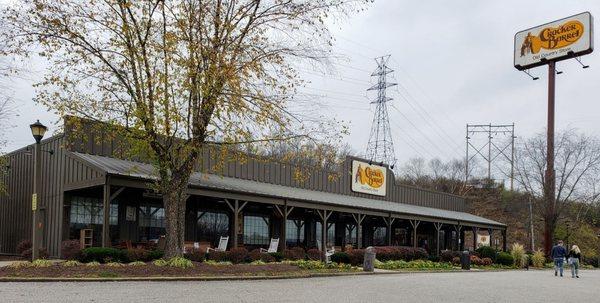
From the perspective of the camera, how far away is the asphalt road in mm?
10297

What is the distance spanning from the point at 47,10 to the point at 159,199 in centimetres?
1027

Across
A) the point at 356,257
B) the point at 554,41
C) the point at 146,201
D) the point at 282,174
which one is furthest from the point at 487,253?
the point at 554,41

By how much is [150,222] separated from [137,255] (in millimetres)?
5664

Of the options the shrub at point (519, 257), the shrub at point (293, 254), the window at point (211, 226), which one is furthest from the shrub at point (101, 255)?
the shrub at point (519, 257)

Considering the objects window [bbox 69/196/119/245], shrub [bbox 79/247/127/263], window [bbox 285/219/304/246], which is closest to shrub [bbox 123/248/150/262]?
shrub [bbox 79/247/127/263]

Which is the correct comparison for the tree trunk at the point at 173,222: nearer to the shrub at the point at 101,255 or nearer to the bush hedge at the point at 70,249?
the shrub at the point at 101,255

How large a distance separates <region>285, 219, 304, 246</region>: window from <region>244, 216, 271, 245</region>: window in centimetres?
188

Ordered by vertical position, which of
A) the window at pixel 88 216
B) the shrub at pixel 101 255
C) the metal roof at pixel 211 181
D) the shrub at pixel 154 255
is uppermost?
the metal roof at pixel 211 181

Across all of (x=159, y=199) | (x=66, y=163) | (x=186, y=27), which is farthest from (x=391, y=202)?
(x=186, y=27)

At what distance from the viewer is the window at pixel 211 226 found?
997 inches

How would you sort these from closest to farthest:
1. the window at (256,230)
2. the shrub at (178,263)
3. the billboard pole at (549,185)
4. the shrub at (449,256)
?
the shrub at (178,263), the window at (256,230), the shrub at (449,256), the billboard pole at (549,185)

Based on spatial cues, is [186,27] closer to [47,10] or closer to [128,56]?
[128,56]

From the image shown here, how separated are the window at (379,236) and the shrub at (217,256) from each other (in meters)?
19.0

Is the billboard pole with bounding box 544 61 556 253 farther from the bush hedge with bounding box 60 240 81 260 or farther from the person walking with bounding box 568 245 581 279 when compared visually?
the bush hedge with bounding box 60 240 81 260
